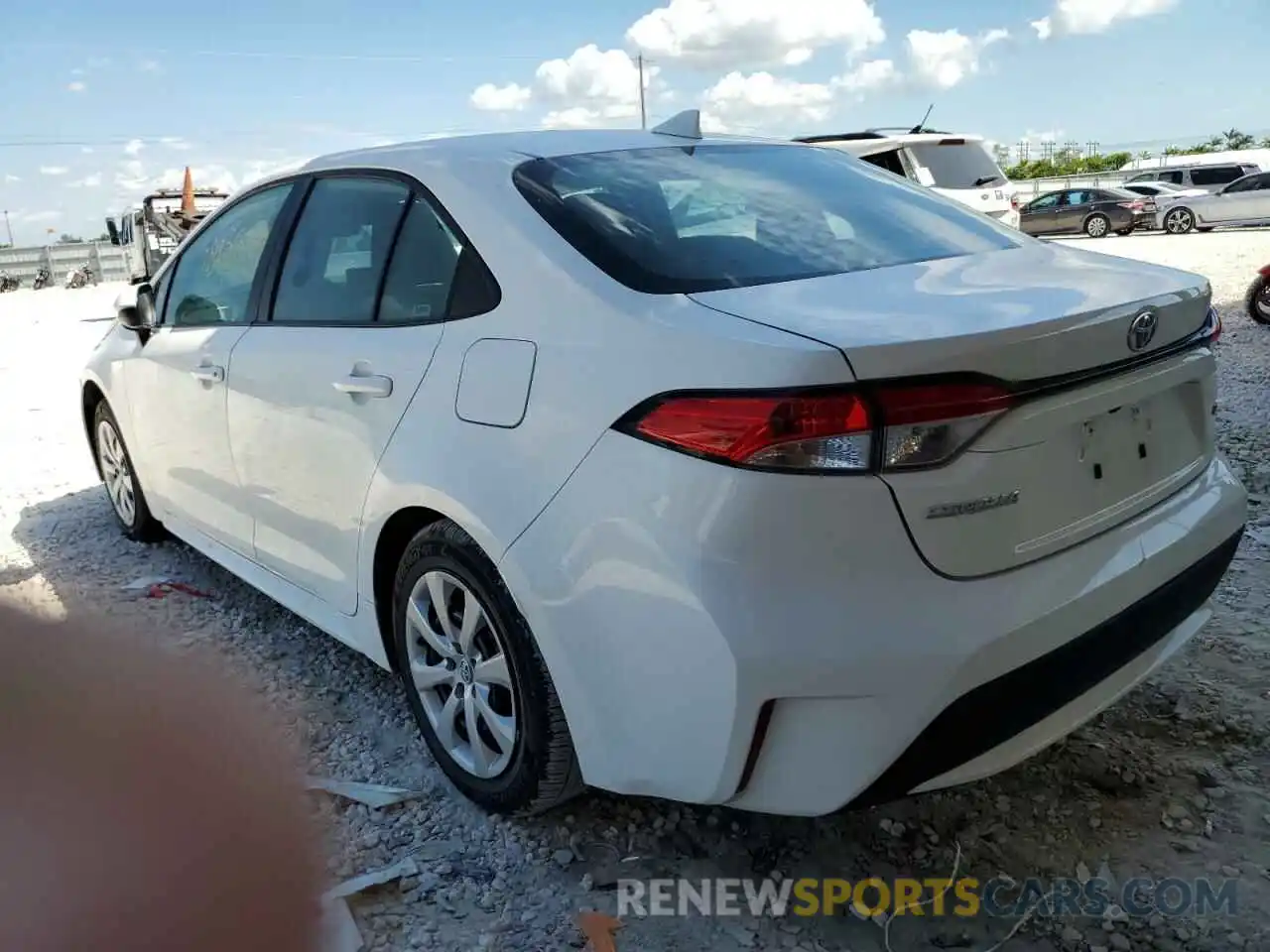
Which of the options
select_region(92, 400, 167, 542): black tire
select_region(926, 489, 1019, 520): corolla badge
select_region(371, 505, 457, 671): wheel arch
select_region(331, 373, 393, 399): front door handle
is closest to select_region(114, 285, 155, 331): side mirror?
select_region(92, 400, 167, 542): black tire

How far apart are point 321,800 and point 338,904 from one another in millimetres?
460

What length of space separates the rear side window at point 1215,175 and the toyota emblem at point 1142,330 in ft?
89.0

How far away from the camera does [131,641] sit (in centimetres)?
378

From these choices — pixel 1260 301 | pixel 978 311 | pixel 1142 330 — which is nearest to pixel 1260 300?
pixel 1260 301

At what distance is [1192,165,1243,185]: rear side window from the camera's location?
82.1 feet

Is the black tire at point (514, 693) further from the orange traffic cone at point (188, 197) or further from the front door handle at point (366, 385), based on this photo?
the orange traffic cone at point (188, 197)

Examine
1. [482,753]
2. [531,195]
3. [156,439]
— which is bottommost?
[482,753]

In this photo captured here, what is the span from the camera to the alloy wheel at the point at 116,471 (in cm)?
466

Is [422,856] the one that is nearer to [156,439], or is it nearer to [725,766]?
[725,766]

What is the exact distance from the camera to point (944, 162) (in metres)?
12.4

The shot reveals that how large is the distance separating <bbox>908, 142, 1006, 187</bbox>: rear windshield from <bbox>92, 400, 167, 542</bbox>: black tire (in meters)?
9.78

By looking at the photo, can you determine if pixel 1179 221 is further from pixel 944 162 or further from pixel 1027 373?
pixel 1027 373

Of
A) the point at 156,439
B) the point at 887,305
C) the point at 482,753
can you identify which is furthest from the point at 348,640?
the point at 887,305

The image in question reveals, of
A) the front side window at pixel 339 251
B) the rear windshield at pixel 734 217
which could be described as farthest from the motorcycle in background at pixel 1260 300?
the front side window at pixel 339 251
